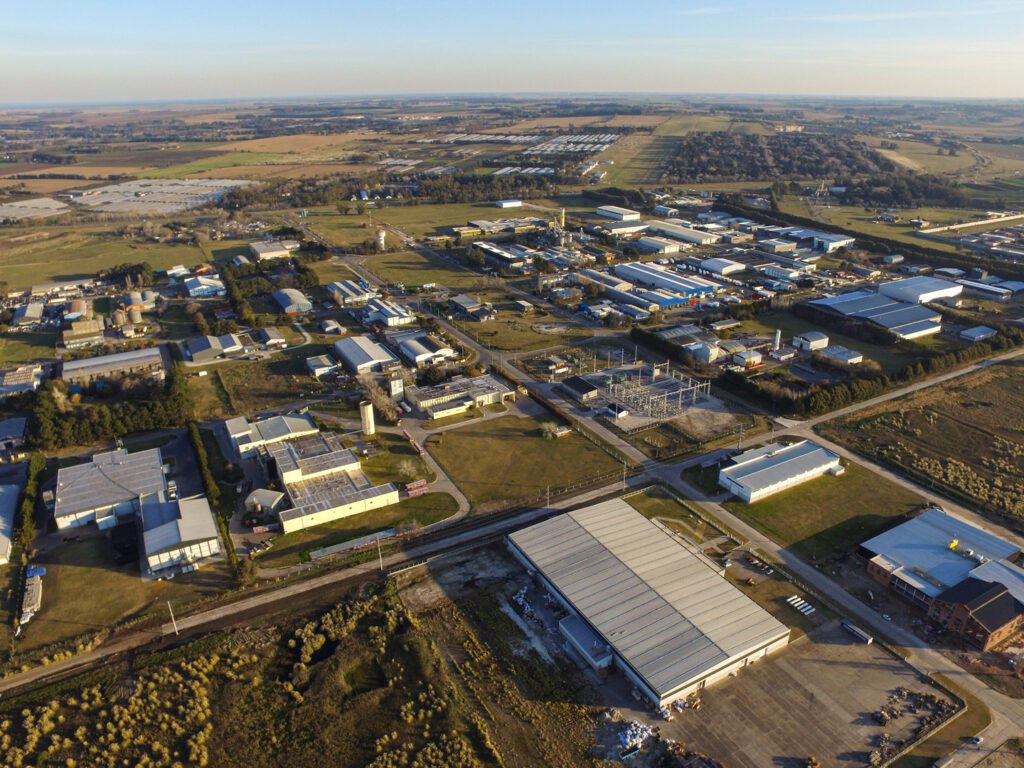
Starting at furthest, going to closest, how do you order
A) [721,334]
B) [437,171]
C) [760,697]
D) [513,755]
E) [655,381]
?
[437,171]
[721,334]
[655,381]
[760,697]
[513,755]

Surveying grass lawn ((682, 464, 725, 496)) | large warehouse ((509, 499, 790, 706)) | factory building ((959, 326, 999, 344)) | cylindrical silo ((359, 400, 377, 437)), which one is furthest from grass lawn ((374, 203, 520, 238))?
large warehouse ((509, 499, 790, 706))

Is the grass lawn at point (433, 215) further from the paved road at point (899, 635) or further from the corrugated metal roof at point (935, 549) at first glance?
the corrugated metal roof at point (935, 549)

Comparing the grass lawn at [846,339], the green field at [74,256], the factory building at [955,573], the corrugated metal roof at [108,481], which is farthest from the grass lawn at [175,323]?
the factory building at [955,573]

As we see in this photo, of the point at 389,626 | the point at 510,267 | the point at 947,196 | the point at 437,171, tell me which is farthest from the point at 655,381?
the point at 437,171

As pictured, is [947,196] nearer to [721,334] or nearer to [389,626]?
[721,334]

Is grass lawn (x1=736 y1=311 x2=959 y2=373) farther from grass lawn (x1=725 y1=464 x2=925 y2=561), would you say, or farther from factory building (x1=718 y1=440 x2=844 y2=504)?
grass lawn (x1=725 y1=464 x2=925 y2=561)

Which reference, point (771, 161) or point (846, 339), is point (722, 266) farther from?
point (771, 161)

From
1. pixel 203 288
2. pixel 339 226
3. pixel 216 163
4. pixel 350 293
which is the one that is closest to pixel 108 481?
pixel 350 293
